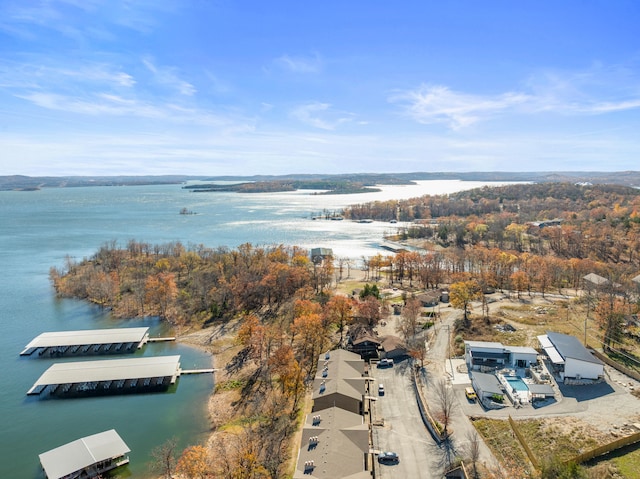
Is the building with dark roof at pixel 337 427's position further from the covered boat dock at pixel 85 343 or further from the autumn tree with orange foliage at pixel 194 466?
the covered boat dock at pixel 85 343

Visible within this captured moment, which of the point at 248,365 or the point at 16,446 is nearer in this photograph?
the point at 16,446

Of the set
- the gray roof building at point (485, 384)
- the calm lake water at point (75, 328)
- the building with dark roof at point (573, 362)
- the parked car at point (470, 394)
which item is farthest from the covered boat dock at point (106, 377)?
the building with dark roof at point (573, 362)

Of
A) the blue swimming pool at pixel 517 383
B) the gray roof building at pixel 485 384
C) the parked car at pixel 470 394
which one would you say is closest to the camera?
the gray roof building at pixel 485 384

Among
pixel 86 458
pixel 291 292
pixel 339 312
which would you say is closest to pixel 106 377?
pixel 86 458

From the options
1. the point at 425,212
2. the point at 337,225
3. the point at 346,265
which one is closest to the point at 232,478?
the point at 346,265

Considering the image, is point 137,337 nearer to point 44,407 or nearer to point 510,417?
point 44,407

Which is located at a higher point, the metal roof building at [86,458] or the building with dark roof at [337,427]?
the building with dark roof at [337,427]
